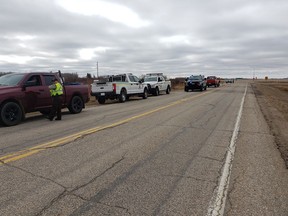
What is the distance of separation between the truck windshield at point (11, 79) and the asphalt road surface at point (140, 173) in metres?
2.81

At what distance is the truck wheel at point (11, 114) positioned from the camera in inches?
432

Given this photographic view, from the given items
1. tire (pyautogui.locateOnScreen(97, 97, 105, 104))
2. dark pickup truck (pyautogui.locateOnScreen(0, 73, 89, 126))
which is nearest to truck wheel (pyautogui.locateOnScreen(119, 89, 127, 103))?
tire (pyautogui.locateOnScreen(97, 97, 105, 104))

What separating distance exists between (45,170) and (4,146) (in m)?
2.53

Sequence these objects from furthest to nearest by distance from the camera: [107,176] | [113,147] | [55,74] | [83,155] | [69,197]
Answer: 1. [55,74]
2. [113,147]
3. [83,155]
4. [107,176]
5. [69,197]

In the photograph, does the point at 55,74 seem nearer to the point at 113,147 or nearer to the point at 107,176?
the point at 113,147

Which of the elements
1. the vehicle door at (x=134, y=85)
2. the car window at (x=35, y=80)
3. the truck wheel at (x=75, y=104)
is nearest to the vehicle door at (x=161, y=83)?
the vehicle door at (x=134, y=85)

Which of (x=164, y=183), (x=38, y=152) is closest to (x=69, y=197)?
(x=164, y=183)

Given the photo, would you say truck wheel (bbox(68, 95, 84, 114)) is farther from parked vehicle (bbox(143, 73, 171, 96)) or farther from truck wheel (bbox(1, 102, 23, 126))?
parked vehicle (bbox(143, 73, 171, 96))

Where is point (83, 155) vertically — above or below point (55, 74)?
below

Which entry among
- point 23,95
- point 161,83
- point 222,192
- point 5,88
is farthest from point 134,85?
point 222,192

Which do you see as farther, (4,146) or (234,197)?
(4,146)

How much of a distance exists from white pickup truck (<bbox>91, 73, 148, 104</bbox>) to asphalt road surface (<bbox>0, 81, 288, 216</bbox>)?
40.4 ft

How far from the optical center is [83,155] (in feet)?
21.8

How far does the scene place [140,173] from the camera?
555cm
